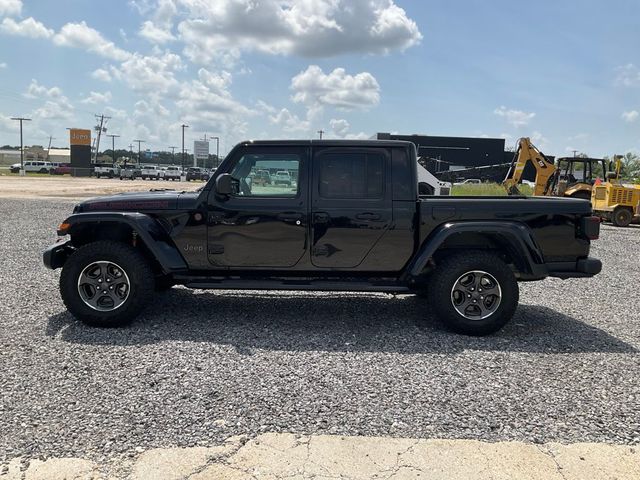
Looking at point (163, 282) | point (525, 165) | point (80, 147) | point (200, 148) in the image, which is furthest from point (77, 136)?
point (163, 282)

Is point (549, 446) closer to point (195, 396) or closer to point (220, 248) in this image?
point (195, 396)

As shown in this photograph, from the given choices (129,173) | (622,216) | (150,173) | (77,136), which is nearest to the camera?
(622,216)

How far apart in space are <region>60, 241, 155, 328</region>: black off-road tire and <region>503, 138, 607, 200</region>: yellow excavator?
56.5ft

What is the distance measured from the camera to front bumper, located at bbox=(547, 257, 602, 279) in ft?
15.9

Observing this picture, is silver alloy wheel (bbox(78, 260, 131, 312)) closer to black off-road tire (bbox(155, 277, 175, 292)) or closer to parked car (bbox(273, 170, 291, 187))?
black off-road tire (bbox(155, 277, 175, 292))

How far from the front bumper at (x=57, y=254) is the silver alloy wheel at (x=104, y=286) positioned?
15.6 inches

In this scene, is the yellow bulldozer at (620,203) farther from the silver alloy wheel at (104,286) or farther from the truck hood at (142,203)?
the silver alloy wheel at (104,286)

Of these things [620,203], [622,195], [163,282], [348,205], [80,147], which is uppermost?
[80,147]

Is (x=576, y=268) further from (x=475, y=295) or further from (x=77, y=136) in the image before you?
(x=77, y=136)

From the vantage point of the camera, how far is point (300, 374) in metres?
3.82

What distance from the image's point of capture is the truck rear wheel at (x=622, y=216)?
16.8 m

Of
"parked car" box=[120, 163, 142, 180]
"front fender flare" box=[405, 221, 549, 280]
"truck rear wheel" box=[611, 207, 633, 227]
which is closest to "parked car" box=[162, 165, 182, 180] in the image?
"parked car" box=[120, 163, 142, 180]

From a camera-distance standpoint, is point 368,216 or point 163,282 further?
point 163,282

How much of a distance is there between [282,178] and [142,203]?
1.42 meters
